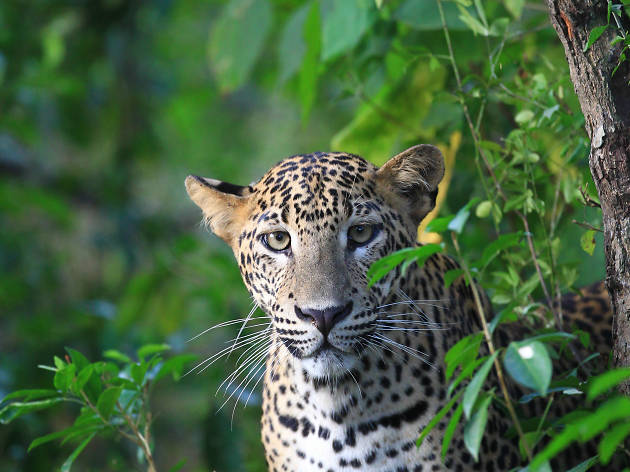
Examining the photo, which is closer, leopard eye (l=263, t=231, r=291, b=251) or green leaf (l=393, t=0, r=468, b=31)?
leopard eye (l=263, t=231, r=291, b=251)

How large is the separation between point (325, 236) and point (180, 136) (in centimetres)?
1403

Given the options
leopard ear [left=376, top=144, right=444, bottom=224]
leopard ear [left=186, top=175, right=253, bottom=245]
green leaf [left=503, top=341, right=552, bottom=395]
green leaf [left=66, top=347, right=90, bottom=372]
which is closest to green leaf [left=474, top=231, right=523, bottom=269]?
green leaf [left=503, top=341, right=552, bottom=395]

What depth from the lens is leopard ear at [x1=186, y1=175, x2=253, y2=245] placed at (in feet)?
16.7

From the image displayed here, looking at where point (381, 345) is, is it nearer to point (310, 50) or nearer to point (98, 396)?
point (98, 396)

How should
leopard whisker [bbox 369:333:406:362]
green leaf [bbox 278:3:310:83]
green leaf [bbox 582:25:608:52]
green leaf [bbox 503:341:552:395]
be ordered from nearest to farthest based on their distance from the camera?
green leaf [bbox 503:341:552:395] < green leaf [bbox 582:25:608:52] < leopard whisker [bbox 369:333:406:362] < green leaf [bbox 278:3:310:83]

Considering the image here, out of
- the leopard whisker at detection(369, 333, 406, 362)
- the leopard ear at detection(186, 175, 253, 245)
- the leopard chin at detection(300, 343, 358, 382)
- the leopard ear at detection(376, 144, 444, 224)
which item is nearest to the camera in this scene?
the leopard chin at detection(300, 343, 358, 382)

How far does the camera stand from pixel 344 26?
5.88 metres

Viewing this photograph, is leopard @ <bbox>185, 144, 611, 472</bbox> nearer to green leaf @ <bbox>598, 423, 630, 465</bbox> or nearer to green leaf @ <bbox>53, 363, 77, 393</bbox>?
green leaf @ <bbox>53, 363, 77, 393</bbox>

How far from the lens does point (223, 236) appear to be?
5250mm

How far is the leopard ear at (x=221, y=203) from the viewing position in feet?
16.7

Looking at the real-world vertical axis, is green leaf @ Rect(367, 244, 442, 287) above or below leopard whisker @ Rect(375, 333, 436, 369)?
above

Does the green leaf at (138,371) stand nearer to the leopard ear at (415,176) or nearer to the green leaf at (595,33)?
the leopard ear at (415,176)

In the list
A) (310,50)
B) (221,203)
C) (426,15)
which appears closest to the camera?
(221,203)

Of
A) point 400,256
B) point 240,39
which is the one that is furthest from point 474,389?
point 240,39
